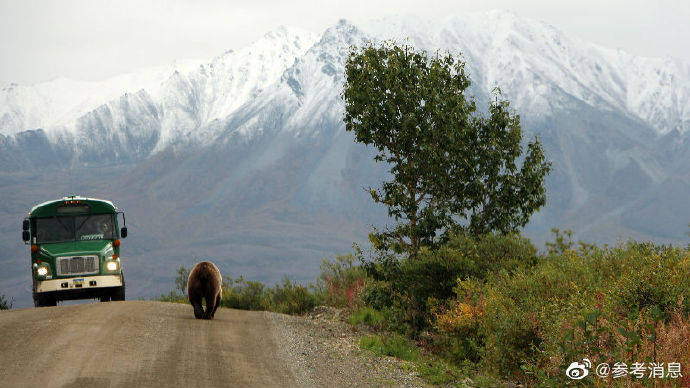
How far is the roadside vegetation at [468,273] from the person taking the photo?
406 inches

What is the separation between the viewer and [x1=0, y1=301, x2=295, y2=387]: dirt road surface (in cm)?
984

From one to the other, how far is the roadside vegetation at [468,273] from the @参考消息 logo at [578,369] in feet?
0.39

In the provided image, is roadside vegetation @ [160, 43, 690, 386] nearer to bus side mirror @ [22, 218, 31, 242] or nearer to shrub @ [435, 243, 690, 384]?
shrub @ [435, 243, 690, 384]

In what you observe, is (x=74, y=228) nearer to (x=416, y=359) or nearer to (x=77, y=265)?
(x=77, y=265)

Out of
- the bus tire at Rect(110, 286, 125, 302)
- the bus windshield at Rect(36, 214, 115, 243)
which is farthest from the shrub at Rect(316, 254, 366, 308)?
the bus windshield at Rect(36, 214, 115, 243)

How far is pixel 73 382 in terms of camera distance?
9484 mm

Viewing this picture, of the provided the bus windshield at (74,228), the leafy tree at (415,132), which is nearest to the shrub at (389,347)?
the leafy tree at (415,132)

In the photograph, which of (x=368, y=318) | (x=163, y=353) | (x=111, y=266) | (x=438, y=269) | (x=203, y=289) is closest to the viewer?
(x=163, y=353)

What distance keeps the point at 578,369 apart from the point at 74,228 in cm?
1502

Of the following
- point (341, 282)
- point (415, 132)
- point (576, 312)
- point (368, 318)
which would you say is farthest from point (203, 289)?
point (576, 312)

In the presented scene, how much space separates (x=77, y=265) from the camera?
19.1m

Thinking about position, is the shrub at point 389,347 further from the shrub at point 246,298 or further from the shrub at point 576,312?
the shrub at point 246,298

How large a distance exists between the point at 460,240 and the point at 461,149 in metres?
3.14

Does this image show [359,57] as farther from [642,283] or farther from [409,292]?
[642,283]
